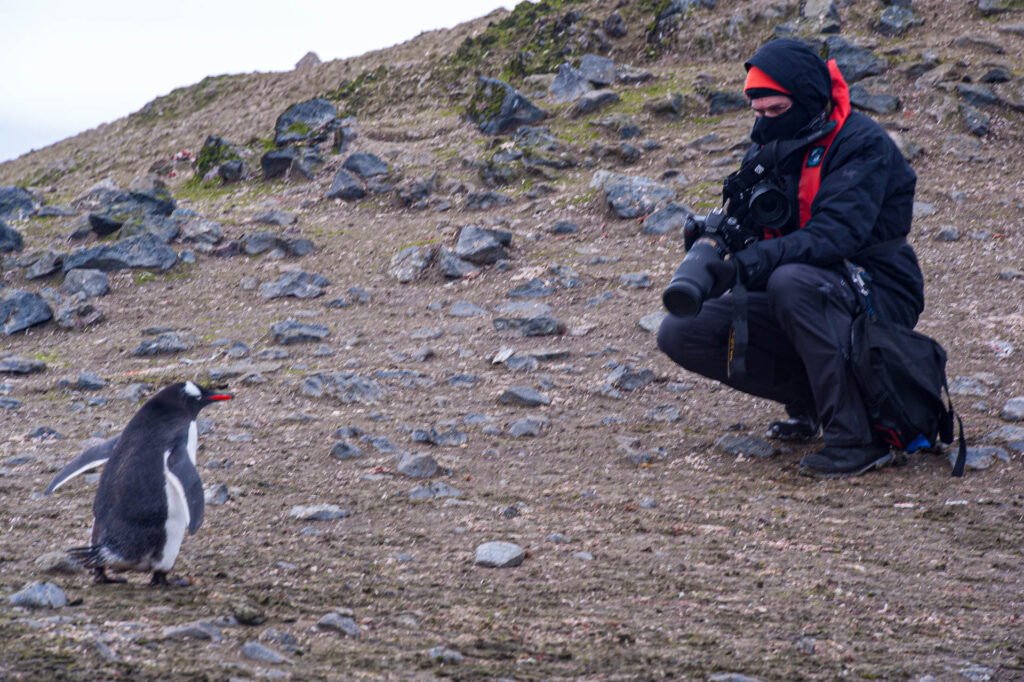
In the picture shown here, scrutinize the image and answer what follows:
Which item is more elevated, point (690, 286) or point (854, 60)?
point (854, 60)

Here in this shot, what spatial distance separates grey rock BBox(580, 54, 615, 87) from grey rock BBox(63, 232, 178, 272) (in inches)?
210

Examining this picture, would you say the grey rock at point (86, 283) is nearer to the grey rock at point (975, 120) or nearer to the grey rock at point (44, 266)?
the grey rock at point (44, 266)

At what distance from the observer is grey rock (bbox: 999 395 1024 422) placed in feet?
12.9

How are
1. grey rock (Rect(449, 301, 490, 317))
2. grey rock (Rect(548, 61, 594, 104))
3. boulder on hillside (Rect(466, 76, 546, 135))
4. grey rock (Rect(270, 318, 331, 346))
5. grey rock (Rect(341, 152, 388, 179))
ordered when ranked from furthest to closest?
grey rock (Rect(548, 61, 594, 104))
boulder on hillside (Rect(466, 76, 546, 135))
grey rock (Rect(341, 152, 388, 179))
grey rock (Rect(449, 301, 490, 317))
grey rock (Rect(270, 318, 331, 346))

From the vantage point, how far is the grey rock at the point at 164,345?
5895 millimetres

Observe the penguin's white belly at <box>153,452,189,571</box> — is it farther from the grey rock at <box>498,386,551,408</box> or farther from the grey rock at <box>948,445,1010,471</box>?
the grey rock at <box>948,445,1010,471</box>

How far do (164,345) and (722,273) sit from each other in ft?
12.7

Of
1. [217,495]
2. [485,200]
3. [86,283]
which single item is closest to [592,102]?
[485,200]

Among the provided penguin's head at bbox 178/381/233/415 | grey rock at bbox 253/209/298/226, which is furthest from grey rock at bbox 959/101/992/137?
penguin's head at bbox 178/381/233/415

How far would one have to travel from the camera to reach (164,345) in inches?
234

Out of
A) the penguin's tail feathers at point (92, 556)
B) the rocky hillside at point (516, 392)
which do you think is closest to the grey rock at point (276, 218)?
the rocky hillside at point (516, 392)

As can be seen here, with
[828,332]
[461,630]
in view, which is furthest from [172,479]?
[828,332]

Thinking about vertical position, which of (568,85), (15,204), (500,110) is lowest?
(500,110)

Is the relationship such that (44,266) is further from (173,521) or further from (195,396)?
(173,521)
